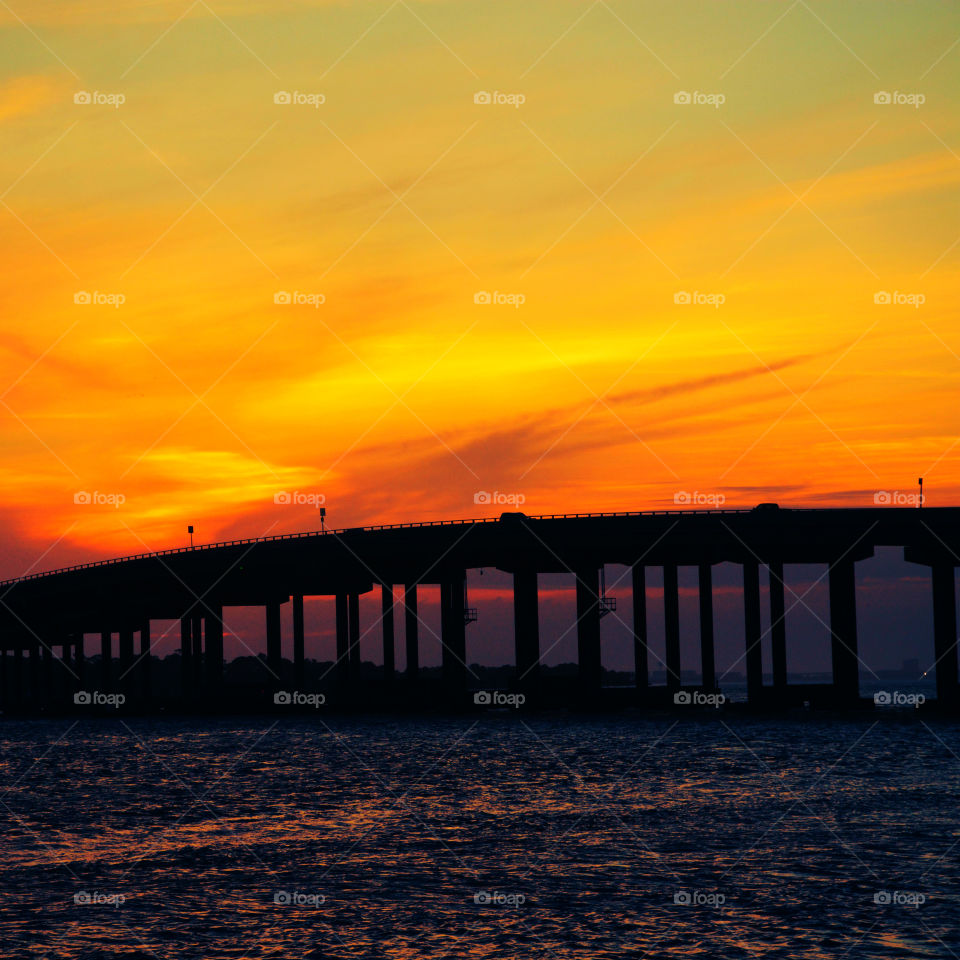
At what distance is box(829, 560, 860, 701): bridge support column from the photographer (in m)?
A: 118

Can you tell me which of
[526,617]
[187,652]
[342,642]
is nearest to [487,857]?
[526,617]

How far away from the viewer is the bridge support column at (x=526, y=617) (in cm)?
12350

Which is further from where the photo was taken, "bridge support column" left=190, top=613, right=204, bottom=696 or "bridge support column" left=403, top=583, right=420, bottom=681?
"bridge support column" left=190, top=613, right=204, bottom=696

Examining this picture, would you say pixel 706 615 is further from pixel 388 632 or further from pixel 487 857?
pixel 487 857

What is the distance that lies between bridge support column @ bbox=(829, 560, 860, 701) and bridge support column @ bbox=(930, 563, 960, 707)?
28.8 ft

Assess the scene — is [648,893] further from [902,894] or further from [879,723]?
[879,723]

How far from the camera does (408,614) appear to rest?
Answer: 5143 inches

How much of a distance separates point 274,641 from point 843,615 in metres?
64.4

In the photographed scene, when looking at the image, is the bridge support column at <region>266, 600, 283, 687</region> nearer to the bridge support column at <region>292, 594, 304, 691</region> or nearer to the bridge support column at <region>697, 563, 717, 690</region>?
the bridge support column at <region>292, 594, 304, 691</region>

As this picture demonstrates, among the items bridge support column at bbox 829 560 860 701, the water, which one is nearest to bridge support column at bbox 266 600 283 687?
bridge support column at bbox 829 560 860 701

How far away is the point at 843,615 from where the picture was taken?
117688 mm

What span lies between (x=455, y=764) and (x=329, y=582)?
74.0 meters

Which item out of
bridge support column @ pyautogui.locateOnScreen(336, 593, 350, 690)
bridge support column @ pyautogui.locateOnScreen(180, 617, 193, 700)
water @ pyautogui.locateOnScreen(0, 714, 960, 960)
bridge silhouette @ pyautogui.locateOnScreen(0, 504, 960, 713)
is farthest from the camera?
bridge support column @ pyautogui.locateOnScreen(180, 617, 193, 700)

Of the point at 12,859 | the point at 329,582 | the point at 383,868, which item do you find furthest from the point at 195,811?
the point at 329,582
